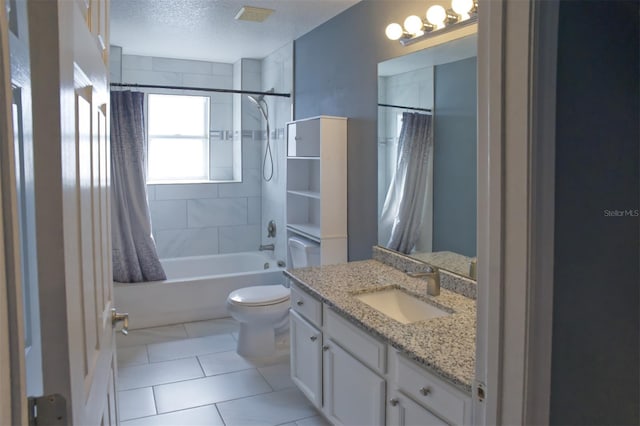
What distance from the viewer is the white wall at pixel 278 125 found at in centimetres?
449

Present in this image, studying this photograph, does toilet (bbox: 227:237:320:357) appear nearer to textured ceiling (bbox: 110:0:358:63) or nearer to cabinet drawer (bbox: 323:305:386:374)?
cabinet drawer (bbox: 323:305:386:374)

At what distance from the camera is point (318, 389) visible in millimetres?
2480

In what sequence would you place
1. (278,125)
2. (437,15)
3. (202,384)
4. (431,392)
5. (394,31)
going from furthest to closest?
(278,125)
(202,384)
(394,31)
(437,15)
(431,392)

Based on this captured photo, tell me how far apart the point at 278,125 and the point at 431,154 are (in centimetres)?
Answer: 244

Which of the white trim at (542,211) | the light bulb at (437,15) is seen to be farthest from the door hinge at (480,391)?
the light bulb at (437,15)

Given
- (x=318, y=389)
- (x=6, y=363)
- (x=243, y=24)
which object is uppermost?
(x=243, y=24)

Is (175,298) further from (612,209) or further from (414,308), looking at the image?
(612,209)

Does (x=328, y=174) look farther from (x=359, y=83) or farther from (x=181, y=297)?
(x=181, y=297)

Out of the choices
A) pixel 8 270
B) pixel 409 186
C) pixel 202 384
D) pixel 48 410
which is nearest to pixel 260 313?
pixel 202 384

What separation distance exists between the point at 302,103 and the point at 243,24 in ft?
2.55

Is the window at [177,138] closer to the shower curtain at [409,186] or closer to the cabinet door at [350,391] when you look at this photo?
the shower curtain at [409,186]

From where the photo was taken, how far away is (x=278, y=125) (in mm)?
4742

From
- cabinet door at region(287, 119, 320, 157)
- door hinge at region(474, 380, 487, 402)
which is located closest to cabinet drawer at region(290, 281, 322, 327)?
cabinet door at region(287, 119, 320, 157)

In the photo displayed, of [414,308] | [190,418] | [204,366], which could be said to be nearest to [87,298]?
[414,308]
